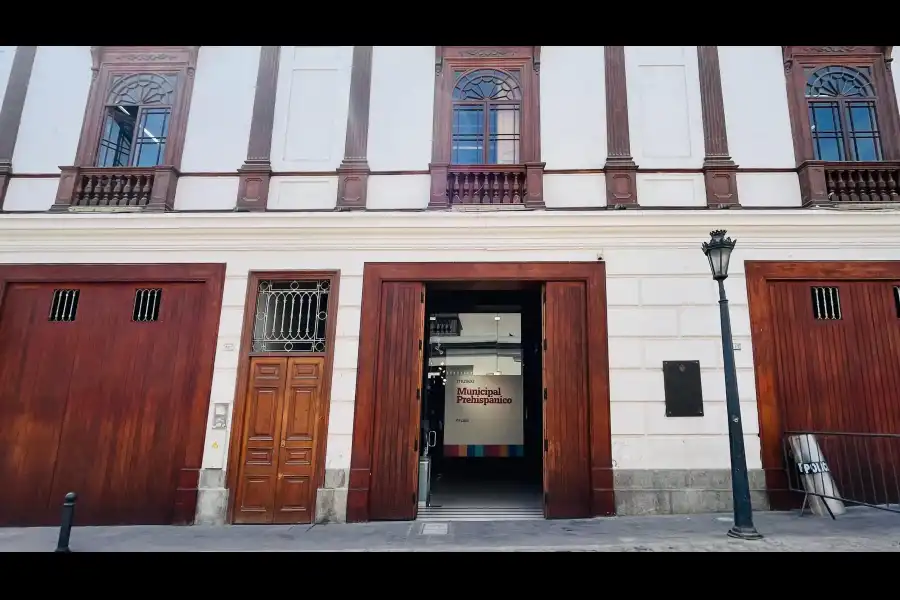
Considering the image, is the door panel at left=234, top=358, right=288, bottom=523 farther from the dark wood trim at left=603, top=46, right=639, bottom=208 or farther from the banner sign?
the dark wood trim at left=603, top=46, right=639, bottom=208

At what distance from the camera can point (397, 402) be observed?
8102 mm

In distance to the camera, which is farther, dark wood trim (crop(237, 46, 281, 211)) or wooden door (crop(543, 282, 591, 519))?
dark wood trim (crop(237, 46, 281, 211))

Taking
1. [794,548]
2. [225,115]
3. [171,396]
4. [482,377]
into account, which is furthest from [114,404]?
[794,548]

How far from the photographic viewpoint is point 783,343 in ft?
26.6

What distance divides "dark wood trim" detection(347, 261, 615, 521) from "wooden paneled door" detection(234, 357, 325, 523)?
64 cm

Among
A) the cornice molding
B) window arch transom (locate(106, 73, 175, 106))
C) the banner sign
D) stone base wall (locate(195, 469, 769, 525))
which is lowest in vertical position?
stone base wall (locate(195, 469, 769, 525))

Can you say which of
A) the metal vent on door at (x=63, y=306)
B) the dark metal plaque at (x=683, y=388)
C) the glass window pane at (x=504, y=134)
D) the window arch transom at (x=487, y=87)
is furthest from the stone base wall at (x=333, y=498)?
the window arch transom at (x=487, y=87)

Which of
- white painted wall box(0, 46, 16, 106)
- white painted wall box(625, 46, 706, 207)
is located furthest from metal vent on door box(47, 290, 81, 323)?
white painted wall box(625, 46, 706, 207)

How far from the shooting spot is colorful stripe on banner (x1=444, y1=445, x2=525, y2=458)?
472 inches

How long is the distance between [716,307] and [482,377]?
18.4 ft

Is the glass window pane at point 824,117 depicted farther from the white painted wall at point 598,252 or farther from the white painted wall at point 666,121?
the white painted wall at point 666,121

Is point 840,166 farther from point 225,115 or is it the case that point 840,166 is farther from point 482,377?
point 225,115

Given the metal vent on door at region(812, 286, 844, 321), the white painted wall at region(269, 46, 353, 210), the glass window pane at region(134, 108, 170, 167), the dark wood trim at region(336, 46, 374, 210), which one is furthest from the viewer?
the glass window pane at region(134, 108, 170, 167)
